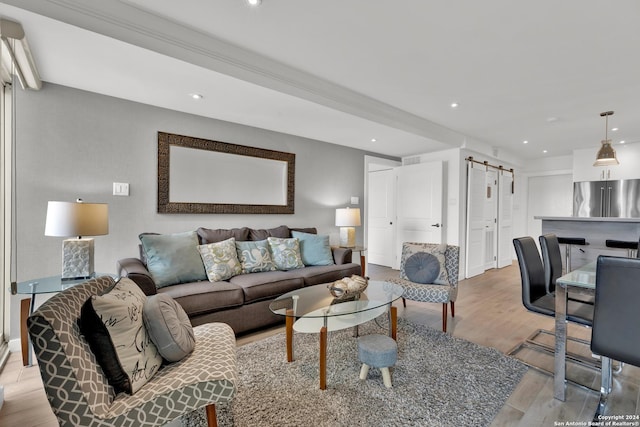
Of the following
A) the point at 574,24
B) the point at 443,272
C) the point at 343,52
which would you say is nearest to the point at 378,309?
the point at 443,272

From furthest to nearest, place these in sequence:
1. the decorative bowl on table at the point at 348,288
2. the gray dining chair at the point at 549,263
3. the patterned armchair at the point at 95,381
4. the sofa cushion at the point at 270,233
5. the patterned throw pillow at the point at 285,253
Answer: the sofa cushion at the point at 270,233 → the patterned throw pillow at the point at 285,253 → the gray dining chair at the point at 549,263 → the decorative bowl on table at the point at 348,288 → the patterned armchair at the point at 95,381

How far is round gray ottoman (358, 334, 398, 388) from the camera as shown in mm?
1889

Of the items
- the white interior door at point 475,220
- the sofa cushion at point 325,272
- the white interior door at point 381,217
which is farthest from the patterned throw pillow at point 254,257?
the white interior door at point 475,220

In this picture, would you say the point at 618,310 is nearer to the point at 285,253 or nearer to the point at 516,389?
the point at 516,389

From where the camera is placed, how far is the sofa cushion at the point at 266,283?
2732mm

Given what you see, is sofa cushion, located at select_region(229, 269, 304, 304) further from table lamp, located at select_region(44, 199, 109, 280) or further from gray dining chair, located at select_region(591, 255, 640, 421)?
gray dining chair, located at select_region(591, 255, 640, 421)

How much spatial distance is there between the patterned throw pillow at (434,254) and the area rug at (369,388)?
0.62m

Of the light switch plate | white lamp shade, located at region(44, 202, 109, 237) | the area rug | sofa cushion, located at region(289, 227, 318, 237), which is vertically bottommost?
the area rug

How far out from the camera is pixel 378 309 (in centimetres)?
227

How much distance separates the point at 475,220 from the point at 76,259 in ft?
17.7

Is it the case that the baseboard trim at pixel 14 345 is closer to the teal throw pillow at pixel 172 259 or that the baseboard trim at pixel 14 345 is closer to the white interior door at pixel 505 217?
the teal throw pillow at pixel 172 259

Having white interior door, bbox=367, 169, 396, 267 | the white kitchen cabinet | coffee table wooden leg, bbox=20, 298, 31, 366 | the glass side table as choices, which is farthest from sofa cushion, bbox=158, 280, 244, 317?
the white kitchen cabinet

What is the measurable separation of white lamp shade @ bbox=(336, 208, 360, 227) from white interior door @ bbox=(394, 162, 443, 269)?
4.81 ft

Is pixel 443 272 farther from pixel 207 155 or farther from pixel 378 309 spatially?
pixel 207 155
